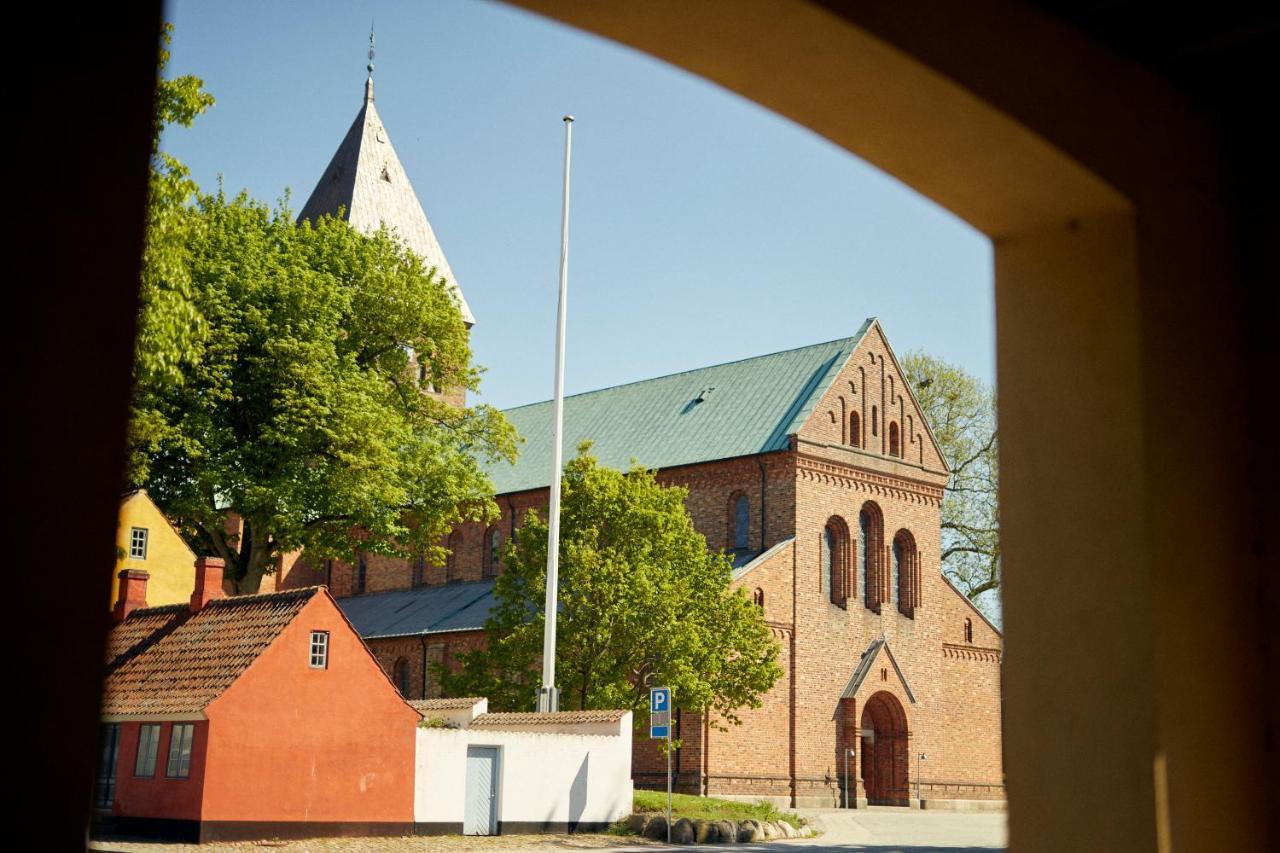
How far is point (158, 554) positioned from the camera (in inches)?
1323

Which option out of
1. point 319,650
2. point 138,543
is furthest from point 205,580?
point 138,543

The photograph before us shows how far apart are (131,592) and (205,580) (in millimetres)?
3651

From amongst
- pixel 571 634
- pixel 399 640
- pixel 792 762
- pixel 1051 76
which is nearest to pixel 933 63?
pixel 1051 76

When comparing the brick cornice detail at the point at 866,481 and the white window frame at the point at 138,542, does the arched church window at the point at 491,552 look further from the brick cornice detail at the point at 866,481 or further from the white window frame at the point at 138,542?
the white window frame at the point at 138,542

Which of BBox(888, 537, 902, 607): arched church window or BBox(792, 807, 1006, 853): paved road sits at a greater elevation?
BBox(888, 537, 902, 607): arched church window

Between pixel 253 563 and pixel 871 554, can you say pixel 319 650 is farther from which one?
pixel 871 554

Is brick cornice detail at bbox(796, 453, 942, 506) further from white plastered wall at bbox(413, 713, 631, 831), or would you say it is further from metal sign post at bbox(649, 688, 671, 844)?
metal sign post at bbox(649, 688, 671, 844)

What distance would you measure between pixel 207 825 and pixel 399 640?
2300 centimetres

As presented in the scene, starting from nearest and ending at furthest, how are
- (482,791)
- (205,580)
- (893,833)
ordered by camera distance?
1. (205,580)
2. (482,791)
3. (893,833)

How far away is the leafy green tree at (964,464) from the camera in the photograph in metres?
53.4

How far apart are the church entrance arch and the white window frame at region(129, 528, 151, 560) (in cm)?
2184

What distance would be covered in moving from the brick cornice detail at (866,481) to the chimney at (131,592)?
19726mm

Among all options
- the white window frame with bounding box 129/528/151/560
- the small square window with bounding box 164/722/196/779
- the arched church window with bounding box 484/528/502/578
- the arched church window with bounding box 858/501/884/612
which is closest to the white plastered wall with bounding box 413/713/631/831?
the small square window with bounding box 164/722/196/779

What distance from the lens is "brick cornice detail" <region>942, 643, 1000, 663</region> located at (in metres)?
45.5
